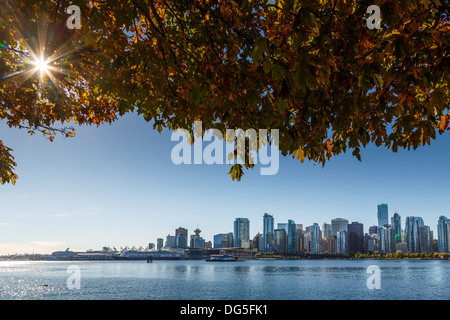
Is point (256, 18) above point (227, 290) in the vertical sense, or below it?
above

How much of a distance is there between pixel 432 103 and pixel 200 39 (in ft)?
12.4

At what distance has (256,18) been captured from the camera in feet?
21.0

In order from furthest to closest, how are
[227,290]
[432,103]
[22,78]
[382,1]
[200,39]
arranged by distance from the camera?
[227,290] → [22,78] → [200,39] → [432,103] → [382,1]

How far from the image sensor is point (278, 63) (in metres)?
4.61

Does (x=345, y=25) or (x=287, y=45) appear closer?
(x=345, y=25)

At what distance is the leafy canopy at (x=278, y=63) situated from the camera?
435 cm

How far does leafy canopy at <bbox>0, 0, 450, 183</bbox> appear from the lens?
14.3 feet

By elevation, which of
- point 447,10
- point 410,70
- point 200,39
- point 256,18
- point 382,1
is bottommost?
point 410,70

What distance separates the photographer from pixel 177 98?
652 cm

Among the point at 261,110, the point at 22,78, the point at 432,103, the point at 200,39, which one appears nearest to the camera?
the point at 432,103

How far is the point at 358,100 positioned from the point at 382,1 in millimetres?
1507
